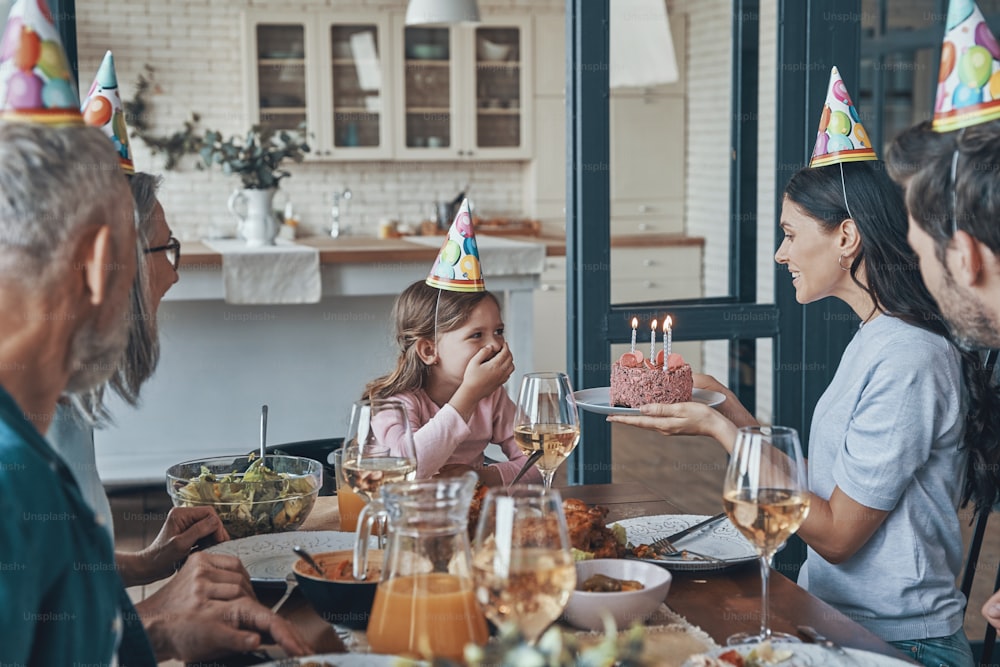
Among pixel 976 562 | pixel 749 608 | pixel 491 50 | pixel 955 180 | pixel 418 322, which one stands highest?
pixel 491 50

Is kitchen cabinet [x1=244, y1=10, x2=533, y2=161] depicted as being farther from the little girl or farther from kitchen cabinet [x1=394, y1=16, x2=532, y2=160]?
the little girl

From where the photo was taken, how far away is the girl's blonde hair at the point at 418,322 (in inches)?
87.7

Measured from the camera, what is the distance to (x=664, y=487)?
479cm

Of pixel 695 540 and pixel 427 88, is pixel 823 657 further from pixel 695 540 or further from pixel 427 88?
pixel 427 88

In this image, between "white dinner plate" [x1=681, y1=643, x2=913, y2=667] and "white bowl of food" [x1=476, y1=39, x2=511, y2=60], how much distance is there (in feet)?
20.8

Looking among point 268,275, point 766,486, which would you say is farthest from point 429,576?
point 268,275

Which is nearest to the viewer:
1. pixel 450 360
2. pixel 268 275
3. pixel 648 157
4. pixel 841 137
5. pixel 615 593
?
pixel 615 593

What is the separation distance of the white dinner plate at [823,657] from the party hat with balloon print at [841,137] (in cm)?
106

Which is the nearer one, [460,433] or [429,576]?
[429,576]

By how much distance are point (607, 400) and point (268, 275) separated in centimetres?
234

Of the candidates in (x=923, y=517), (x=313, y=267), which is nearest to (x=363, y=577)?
(x=923, y=517)

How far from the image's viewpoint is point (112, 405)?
448cm

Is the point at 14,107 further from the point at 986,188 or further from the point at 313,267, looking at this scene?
the point at 313,267

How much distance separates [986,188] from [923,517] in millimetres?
687
